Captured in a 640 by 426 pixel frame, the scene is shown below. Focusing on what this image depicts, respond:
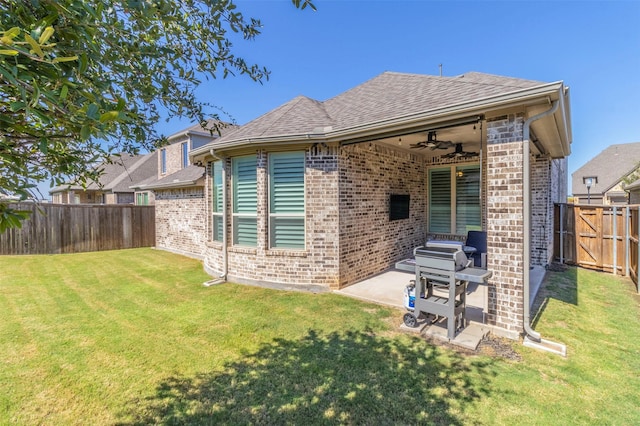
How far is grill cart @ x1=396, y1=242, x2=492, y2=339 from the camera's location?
4.12 meters

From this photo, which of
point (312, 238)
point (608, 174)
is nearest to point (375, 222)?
point (312, 238)

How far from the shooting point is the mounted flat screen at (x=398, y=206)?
26.0 ft

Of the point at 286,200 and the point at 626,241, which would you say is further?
the point at 626,241

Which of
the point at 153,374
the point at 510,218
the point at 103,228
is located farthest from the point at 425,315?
the point at 103,228

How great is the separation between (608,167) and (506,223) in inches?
1355

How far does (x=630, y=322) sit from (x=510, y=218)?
119 inches

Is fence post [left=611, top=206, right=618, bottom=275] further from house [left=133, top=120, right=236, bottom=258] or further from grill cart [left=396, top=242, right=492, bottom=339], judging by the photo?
house [left=133, top=120, right=236, bottom=258]

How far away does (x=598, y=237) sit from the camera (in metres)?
8.15

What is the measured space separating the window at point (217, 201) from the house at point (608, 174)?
95.1ft

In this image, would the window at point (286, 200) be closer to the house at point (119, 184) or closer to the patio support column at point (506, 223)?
the patio support column at point (506, 223)

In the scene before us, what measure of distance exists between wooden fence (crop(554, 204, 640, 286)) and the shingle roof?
5.14 meters

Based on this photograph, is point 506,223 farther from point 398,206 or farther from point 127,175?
point 127,175

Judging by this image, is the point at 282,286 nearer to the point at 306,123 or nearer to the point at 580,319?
the point at 306,123

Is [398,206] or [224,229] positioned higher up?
[398,206]
